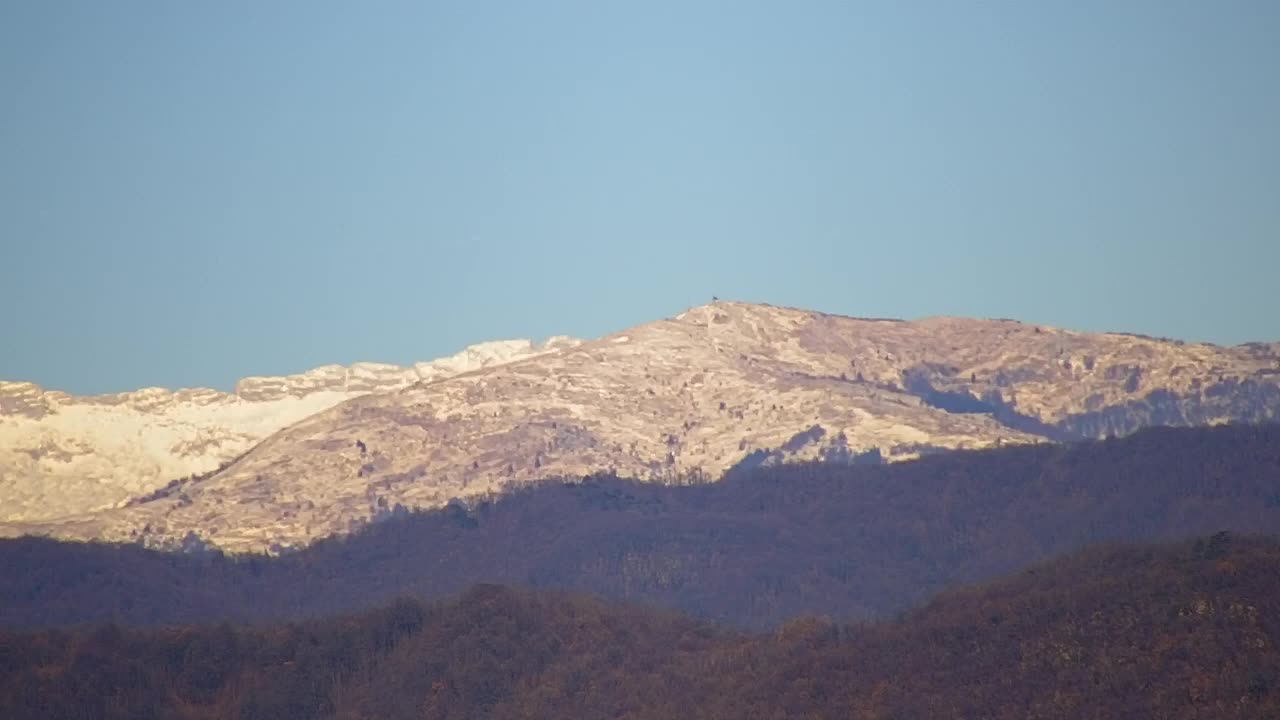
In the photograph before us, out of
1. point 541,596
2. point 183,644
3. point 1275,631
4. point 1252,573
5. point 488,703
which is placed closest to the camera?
point 1275,631

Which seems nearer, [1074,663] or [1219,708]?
[1219,708]

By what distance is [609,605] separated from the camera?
185 meters

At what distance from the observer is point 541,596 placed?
183 meters

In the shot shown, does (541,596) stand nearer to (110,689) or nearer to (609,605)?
(609,605)

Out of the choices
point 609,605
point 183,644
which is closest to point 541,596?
point 609,605

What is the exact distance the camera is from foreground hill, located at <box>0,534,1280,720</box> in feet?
403

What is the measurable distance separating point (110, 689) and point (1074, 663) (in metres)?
85.9

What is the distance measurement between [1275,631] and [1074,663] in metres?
13.7

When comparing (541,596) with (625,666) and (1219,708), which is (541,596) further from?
(1219,708)

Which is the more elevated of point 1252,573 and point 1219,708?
point 1252,573

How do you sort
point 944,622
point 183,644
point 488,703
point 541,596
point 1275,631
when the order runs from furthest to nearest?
1. point 541,596
2. point 183,644
3. point 488,703
4. point 944,622
5. point 1275,631

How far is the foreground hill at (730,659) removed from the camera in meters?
123

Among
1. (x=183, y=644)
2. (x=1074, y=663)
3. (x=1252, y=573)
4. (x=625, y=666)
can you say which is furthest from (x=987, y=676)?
(x=183, y=644)

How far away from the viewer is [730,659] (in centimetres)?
15562
